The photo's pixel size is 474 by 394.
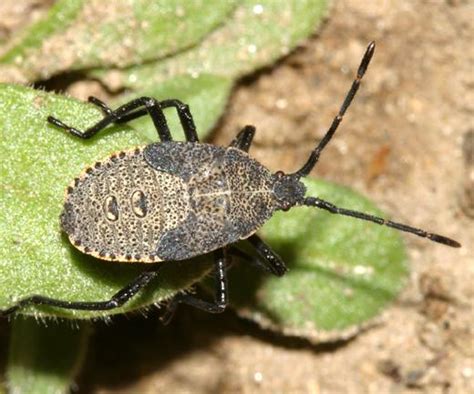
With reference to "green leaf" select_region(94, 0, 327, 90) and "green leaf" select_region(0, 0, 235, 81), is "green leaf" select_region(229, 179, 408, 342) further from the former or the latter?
"green leaf" select_region(0, 0, 235, 81)

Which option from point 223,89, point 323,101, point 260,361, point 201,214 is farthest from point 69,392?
point 323,101

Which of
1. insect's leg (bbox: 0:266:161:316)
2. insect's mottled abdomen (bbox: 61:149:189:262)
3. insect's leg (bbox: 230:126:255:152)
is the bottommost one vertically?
insect's leg (bbox: 0:266:161:316)

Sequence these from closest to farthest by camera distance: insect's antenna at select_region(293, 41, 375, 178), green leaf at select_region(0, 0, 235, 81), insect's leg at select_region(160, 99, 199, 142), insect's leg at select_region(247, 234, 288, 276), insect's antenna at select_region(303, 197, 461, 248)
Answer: insect's antenna at select_region(293, 41, 375, 178) → insect's antenna at select_region(303, 197, 461, 248) → insect's leg at select_region(160, 99, 199, 142) → insect's leg at select_region(247, 234, 288, 276) → green leaf at select_region(0, 0, 235, 81)

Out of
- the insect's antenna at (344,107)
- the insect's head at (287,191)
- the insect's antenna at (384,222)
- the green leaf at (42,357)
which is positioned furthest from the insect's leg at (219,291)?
the green leaf at (42,357)

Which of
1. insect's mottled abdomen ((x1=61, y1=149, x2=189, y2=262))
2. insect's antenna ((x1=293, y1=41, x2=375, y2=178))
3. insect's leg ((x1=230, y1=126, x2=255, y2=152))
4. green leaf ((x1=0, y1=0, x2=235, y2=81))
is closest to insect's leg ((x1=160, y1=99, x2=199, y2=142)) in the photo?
insect's leg ((x1=230, y1=126, x2=255, y2=152))

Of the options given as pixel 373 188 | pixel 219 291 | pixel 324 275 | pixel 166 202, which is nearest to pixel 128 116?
pixel 166 202

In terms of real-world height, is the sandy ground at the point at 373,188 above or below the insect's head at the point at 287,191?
below

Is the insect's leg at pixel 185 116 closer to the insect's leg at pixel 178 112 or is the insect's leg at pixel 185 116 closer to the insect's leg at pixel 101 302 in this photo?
the insect's leg at pixel 178 112
